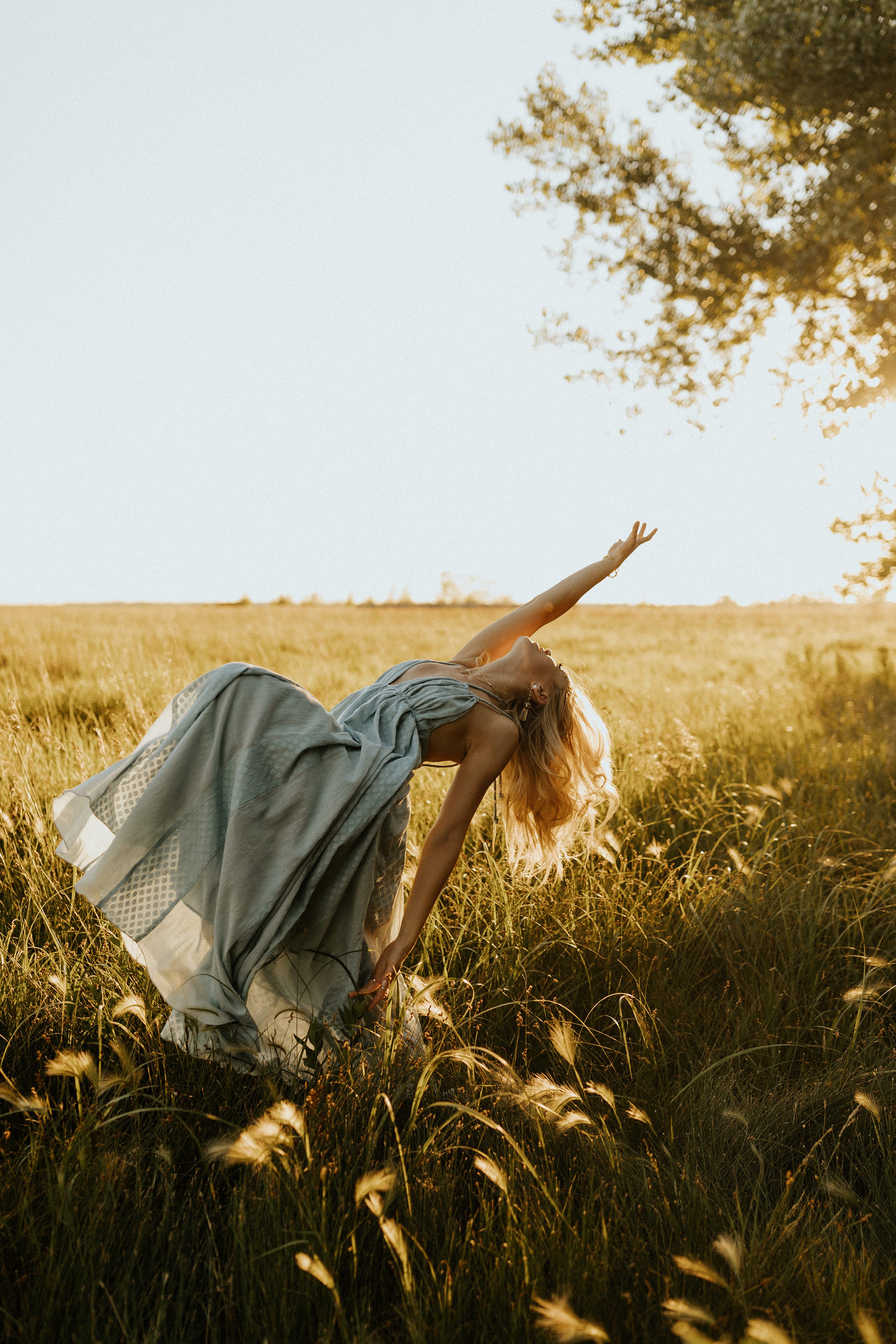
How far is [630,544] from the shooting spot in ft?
13.6

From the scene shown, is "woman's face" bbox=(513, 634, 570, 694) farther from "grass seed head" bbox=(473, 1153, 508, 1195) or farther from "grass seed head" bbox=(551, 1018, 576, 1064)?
"grass seed head" bbox=(473, 1153, 508, 1195)

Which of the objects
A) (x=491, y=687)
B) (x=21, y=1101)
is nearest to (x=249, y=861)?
(x=21, y=1101)

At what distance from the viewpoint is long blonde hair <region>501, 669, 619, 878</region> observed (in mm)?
3375

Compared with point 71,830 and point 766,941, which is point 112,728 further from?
point 766,941

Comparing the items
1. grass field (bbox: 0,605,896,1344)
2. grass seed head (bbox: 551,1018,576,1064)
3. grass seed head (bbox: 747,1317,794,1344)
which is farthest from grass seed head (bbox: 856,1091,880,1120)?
grass seed head (bbox: 747,1317,794,1344)

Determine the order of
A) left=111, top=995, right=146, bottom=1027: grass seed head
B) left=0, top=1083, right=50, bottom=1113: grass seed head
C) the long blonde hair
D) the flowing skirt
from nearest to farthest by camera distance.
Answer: left=0, top=1083, right=50, bottom=1113: grass seed head → left=111, top=995, right=146, bottom=1027: grass seed head → the flowing skirt → the long blonde hair

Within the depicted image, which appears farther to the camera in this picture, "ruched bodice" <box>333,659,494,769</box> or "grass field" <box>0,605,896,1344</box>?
"ruched bodice" <box>333,659,494,769</box>

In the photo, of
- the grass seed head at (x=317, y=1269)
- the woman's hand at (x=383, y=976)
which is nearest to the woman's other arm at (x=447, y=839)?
the woman's hand at (x=383, y=976)

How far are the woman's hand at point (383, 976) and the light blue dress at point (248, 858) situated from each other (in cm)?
6

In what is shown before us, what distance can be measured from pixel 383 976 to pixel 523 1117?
57cm

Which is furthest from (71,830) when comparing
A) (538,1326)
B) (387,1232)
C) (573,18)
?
(573,18)

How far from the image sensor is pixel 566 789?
3.40 metres

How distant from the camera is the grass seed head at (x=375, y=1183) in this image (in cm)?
160

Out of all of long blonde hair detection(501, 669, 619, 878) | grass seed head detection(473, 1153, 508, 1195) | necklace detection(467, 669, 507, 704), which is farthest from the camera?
long blonde hair detection(501, 669, 619, 878)
